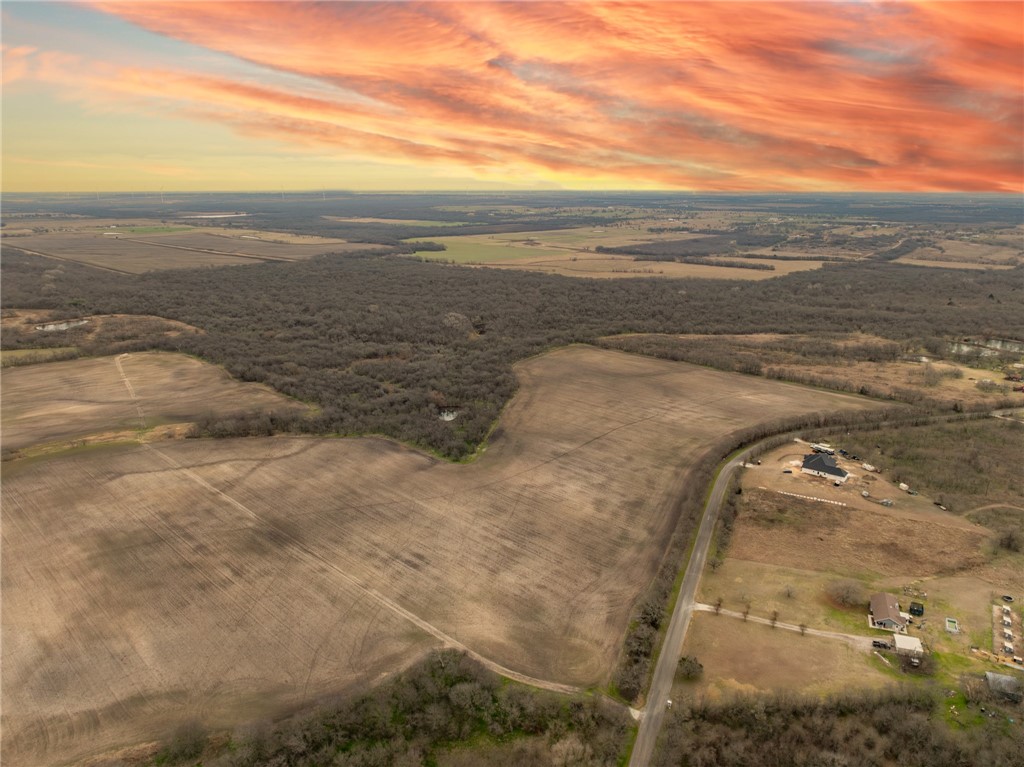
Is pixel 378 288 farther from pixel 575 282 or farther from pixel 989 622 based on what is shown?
pixel 989 622

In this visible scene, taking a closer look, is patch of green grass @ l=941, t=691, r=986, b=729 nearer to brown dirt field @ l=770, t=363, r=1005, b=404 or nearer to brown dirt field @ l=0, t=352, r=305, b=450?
brown dirt field @ l=770, t=363, r=1005, b=404

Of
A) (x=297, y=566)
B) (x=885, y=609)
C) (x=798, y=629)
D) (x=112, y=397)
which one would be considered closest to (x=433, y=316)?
(x=112, y=397)

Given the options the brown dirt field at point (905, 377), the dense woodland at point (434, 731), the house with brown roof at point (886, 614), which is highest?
the brown dirt field at point (905, 377)

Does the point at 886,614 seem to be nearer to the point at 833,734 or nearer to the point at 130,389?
the point at 833,734

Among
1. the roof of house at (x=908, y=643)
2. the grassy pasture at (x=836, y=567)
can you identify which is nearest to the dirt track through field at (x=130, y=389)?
the grassy pasture at (x=836, y=567)

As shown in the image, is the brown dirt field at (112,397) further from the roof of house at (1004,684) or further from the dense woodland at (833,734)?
the roof of house at (1004,684)
